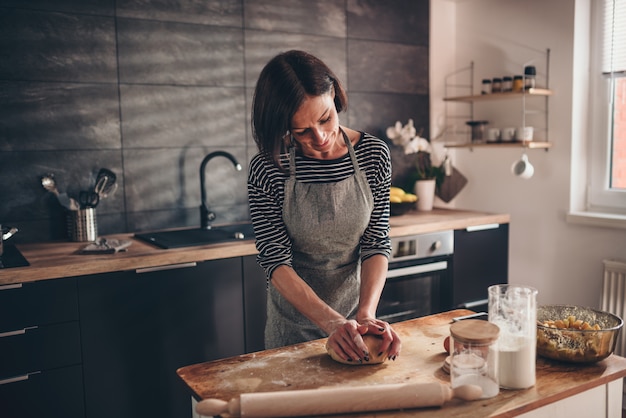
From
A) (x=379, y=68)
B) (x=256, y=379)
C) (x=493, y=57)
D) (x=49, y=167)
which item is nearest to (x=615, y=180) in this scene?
(x=493, y=57)

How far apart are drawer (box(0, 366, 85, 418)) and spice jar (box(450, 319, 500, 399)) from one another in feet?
5.23

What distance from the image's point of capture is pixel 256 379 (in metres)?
1.27

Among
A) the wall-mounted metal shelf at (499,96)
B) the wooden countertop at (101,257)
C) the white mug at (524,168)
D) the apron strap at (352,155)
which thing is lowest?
the wooden countertop at (101,257)

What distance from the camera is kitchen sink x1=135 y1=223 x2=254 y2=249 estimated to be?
8.30 ft

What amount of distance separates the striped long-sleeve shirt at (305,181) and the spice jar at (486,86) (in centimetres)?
190

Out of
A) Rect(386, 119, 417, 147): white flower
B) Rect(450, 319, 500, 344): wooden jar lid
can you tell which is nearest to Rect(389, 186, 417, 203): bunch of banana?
Rect(386, 119, 417, 147): white flower

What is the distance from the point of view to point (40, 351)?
2.13 meters

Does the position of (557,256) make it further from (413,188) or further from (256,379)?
(256,379)

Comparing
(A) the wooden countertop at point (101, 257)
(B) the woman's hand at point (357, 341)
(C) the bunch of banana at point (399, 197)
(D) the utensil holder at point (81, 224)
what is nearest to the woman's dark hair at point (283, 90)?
(B) the woman's hand at point (357, 341)

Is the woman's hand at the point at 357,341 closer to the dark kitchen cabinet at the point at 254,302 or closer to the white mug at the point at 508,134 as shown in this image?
the dark kitchen cabinet at the point at 254,302

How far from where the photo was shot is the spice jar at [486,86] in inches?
135

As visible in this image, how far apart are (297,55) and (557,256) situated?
238 cm

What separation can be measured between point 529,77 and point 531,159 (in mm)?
494

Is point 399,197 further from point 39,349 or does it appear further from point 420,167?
point 39,349
